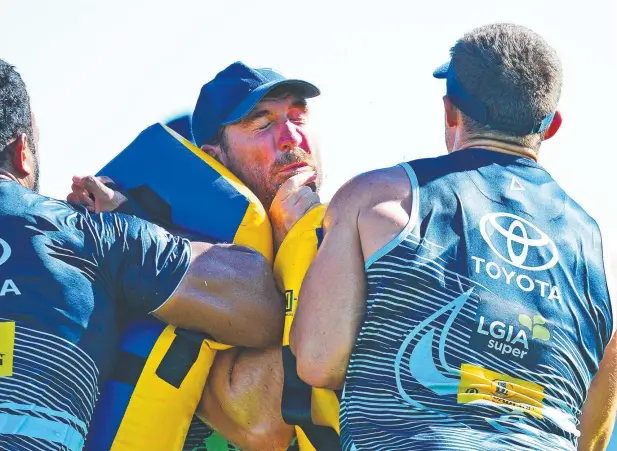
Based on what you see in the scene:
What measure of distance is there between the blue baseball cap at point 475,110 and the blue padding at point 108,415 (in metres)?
1.97

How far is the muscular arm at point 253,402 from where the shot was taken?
16.3 ft

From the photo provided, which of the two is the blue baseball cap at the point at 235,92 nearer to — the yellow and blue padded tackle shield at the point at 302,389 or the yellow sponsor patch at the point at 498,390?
the yellow and blue padded tackle shield at the point at 302,389

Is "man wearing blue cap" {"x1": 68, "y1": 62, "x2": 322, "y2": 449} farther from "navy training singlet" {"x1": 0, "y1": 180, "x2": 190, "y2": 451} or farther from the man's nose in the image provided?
"navy training singlet" {"x1": 0, "y1": 180, "x2": 190, "y2": 451}

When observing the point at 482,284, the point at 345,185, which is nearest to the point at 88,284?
the point at 345,185

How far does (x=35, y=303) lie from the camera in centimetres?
454

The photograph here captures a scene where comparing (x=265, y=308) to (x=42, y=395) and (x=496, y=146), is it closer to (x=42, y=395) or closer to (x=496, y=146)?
(x=42, y=395)

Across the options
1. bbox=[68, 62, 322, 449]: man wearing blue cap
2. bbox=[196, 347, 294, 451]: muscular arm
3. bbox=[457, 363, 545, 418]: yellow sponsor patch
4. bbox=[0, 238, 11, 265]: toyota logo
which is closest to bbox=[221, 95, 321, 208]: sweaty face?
bbox=[68, 62, 322, 449]: man wearing blue cap

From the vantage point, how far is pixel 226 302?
192 inches

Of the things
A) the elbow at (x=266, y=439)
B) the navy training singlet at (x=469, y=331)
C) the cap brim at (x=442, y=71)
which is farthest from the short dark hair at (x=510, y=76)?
the elbow at (x=266, y=439)

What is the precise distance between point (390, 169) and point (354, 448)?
1.10m

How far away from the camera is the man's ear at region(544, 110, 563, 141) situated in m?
4.64

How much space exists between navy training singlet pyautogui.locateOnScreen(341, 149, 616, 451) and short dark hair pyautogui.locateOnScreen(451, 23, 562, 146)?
1.05ft

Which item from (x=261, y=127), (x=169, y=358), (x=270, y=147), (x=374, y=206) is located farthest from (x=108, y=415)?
(x=261, y=127)

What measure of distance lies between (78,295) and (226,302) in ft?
2.21
